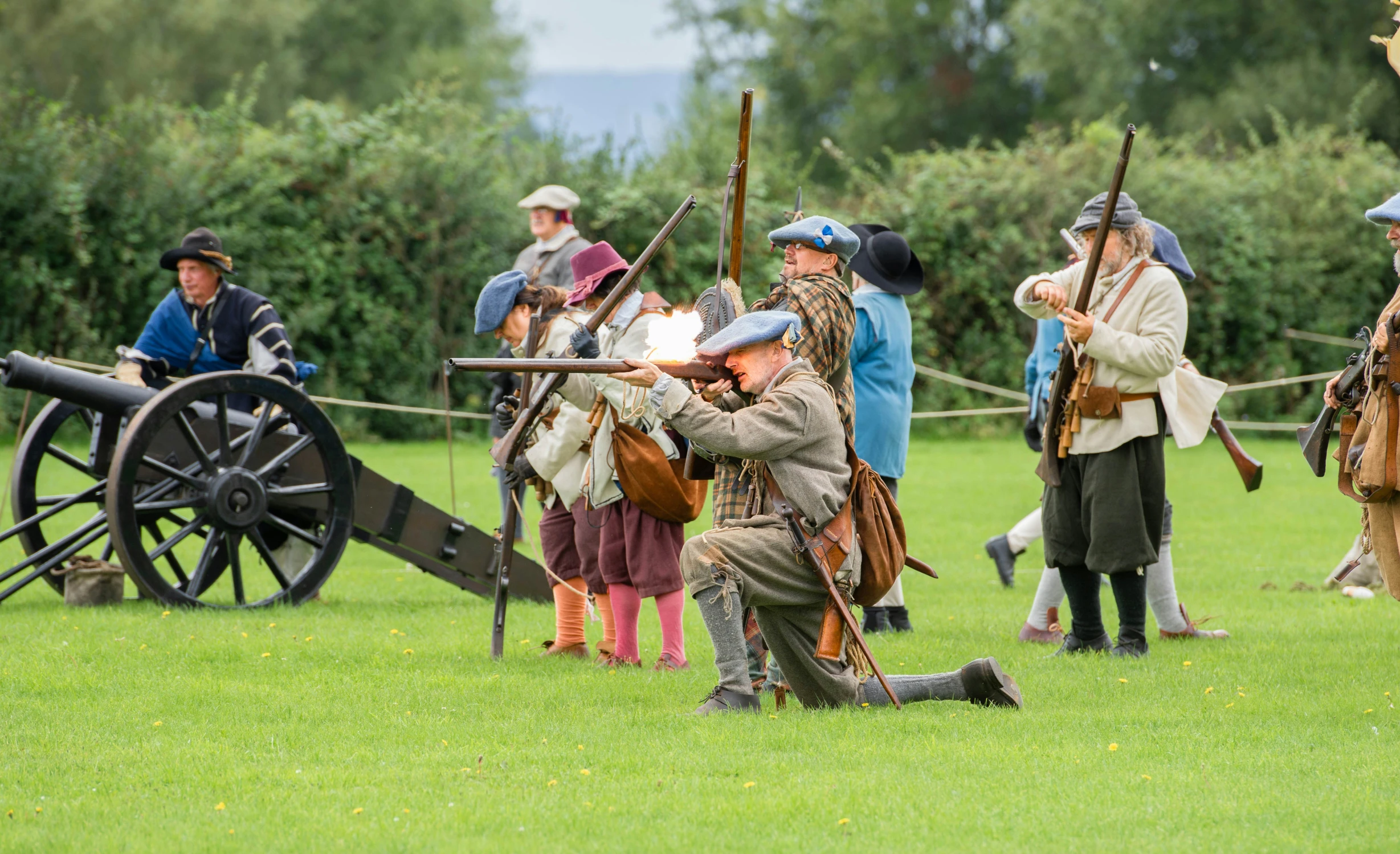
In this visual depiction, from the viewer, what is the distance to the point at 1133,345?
19.7 ft

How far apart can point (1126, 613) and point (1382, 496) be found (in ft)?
3.87

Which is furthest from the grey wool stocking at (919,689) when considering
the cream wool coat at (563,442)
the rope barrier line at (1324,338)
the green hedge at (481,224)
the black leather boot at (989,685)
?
the rope barrier line at (1324,338)

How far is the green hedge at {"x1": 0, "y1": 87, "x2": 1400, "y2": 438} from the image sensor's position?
50.0ft

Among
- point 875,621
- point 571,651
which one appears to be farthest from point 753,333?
point 875,621

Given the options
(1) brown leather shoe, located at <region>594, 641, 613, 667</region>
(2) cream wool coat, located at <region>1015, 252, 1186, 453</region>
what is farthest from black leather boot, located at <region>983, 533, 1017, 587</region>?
(1) brown leather shoe, located at <region>594, 641, 613, 667</region>

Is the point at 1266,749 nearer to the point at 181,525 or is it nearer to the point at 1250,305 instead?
the point at 181,525

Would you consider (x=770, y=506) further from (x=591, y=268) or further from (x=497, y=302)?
(x=497, y=302)

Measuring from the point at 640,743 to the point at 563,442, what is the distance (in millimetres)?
1691

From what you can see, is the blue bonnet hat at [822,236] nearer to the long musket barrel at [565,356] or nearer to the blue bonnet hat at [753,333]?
the long musket barrel at [565,356]

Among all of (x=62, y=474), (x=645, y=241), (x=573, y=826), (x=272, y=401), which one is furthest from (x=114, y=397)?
(x=645, y=241)

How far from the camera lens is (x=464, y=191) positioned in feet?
55.4

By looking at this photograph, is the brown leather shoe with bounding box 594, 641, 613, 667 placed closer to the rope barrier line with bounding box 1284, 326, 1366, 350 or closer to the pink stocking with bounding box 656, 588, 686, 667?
the pink stocking with bounding box 656, 588, 686, 667

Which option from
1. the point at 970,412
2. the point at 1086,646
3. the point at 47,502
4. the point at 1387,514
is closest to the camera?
the point at 1387,514

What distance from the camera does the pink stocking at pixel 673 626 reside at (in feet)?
20.3
